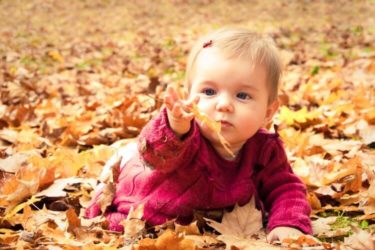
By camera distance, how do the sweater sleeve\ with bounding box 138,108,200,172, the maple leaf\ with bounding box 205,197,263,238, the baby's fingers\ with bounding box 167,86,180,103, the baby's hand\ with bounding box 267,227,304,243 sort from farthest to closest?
the maple leaf\ with bounding box 205,197,263,238
the baby's hand\ with bounding box 267,227,304,243
the sweater sleeve\ with bounding box 138,108,200,172
the baby's fingers\ with bounding box 167,86,180,103

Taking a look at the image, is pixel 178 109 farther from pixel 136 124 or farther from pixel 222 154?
pixel 136 124

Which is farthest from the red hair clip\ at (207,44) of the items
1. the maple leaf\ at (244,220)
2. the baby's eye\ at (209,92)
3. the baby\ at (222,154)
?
the maple leaf\ at (244,220)

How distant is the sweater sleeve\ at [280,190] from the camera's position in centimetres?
212

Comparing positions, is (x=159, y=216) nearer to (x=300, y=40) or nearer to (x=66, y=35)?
(x=300, y=40)

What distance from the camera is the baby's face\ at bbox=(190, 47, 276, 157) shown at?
2.01 m

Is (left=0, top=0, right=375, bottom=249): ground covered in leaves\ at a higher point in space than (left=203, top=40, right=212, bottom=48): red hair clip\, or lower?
lower

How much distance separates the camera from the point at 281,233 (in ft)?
6.63

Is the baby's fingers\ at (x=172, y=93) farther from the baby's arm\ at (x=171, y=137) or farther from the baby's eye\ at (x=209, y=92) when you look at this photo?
the baby's eye\ at (x=209, y=92)

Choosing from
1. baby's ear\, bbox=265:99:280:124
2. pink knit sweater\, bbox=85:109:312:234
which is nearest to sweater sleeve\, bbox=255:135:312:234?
pink knit sweater\, bbox=85:109:312:234

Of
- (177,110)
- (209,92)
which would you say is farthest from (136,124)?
(177,110)

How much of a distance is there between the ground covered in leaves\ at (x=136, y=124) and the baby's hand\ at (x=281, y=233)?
0.06 m

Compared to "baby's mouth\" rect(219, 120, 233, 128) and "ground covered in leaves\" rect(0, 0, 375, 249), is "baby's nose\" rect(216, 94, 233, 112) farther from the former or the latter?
"ground covered in leaves\" rect(0, 0, 375, 249)

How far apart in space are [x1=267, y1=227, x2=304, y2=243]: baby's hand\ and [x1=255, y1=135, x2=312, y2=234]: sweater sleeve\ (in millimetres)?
35

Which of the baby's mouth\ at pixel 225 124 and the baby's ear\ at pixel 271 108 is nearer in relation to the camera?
the baby's mouth\ at pixel 225 124
